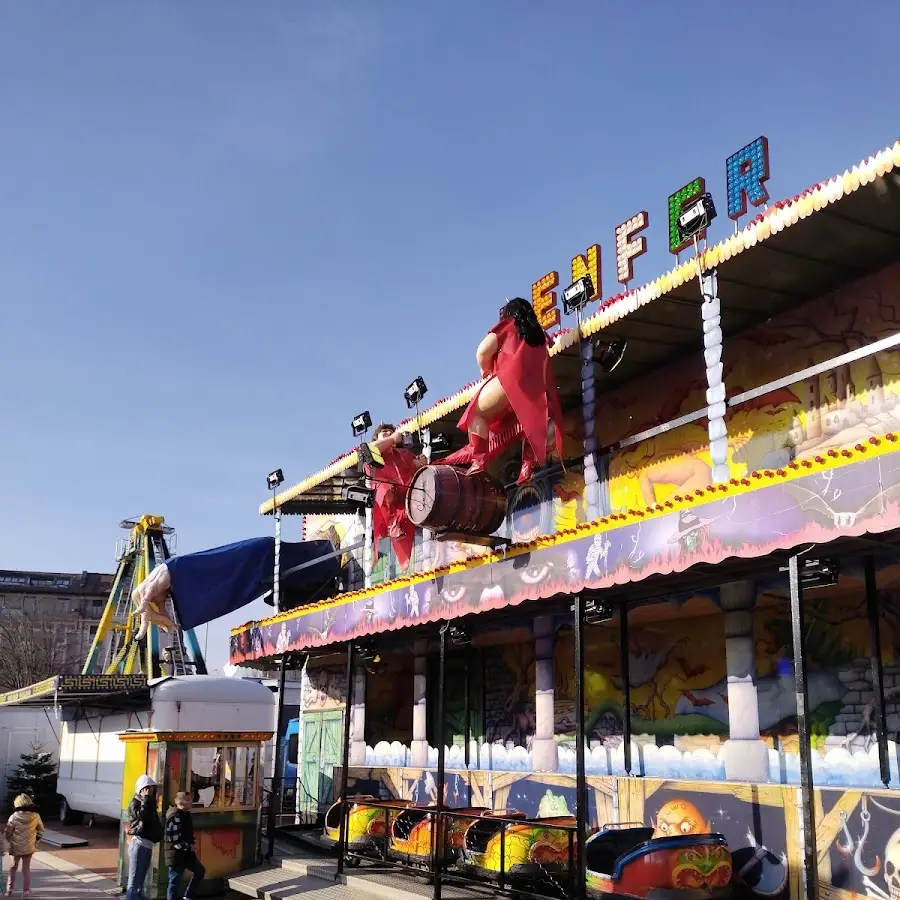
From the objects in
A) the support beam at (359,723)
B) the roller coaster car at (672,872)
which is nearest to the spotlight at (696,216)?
the roller coaster car at (672,872)

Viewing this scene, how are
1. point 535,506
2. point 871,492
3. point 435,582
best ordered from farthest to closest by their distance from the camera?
point 535,506, point 435,582, point 871,492

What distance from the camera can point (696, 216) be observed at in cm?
1074

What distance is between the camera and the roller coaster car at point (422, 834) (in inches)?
422

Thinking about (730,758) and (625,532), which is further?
(730,758)

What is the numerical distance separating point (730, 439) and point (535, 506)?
4.47m

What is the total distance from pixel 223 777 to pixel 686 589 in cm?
694

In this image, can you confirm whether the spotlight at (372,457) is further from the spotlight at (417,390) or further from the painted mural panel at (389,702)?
the painted mural panel at (389,702)

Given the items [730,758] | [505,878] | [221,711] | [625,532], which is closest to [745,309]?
[625,532]

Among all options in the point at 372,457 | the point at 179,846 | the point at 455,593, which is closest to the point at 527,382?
the point at 455,593

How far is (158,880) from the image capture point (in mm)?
12281

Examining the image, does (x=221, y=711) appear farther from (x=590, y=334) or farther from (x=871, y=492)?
(x=871, y=492)

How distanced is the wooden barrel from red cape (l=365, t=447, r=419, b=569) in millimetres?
1565

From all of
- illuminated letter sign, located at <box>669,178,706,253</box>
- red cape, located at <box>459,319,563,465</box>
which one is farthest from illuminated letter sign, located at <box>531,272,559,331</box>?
illuminated letter sign, located at <box>669,178,706,253</box>

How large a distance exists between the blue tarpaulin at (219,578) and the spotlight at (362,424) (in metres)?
5.87
